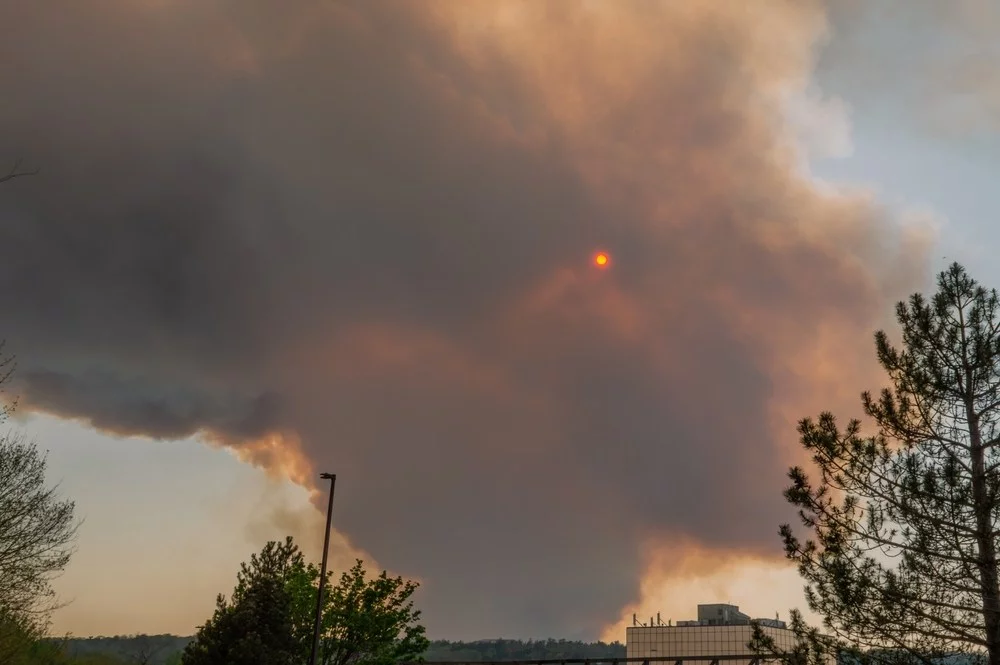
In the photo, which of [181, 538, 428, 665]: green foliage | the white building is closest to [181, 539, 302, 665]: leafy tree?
[181, 538, 428, 665]: green foliage

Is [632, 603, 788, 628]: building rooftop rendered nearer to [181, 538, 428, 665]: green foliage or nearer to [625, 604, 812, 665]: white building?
[625, 604, 812, 665]: white building

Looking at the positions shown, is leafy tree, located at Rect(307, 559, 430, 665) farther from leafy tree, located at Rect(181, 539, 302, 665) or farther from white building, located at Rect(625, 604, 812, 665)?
white building, located at Rect(625, 604, 812, 665)

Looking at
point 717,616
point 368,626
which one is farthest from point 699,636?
point 368,626

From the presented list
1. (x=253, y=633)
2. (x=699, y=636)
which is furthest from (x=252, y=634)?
(x=699, y=636)

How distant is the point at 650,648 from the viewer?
16288cm

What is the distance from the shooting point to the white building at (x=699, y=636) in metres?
155

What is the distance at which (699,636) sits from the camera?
159000 mm

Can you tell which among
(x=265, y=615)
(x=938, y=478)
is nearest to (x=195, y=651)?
(x=265, y=615)

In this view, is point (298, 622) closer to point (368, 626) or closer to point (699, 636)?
point (368, 626)

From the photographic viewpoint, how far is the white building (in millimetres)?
155375

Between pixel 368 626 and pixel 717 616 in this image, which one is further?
pixel 717 616

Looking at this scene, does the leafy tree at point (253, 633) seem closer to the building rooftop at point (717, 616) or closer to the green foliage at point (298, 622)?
the green foliage at point (298, 622)

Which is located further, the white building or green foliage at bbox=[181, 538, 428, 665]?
the white building

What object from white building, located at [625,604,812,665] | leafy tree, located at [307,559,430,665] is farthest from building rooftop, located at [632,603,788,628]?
leafy tree, located at [307,559,430,665]
